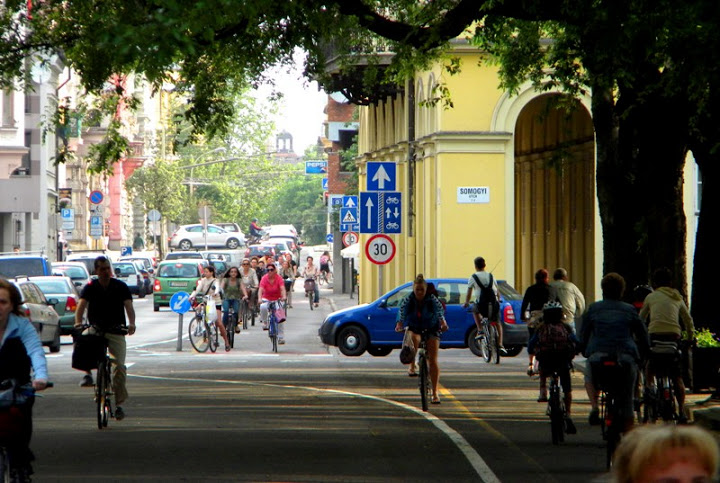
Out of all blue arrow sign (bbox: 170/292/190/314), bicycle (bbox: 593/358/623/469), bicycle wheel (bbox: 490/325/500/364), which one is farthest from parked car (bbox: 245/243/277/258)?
bicycle (bbox: 593/358/623/469)

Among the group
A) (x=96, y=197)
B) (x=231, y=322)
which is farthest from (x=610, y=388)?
(x=96, y=197)

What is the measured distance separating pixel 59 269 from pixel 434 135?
13590mm

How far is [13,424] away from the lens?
791 centimetres

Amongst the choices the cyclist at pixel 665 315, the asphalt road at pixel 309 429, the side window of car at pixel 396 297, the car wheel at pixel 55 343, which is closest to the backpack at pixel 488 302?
the asphalt road at pixel 309 429

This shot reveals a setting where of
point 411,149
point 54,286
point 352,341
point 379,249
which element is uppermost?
point 411,149

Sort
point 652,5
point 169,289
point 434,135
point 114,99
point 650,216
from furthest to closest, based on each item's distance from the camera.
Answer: point 169,289 < point 434,135 < point 114,99 < point 650,216 < point 652,5

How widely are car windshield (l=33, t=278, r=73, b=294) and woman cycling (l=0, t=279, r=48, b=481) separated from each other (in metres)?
24.5

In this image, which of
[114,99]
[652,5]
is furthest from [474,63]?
[652,5]

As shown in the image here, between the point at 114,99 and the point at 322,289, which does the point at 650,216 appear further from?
the point at 322,289

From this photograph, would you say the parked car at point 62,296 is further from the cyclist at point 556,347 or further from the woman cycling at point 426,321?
the cyclist at point 556,347

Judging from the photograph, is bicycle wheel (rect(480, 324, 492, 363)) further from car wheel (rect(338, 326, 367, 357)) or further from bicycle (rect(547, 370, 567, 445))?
bicycle (rect(547, 370, 567, 445))

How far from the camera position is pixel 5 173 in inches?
2099

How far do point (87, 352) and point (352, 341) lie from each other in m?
13.3

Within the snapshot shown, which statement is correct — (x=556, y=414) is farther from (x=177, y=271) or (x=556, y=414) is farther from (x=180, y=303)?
(x=177, y=271)
